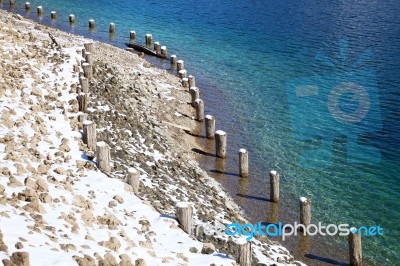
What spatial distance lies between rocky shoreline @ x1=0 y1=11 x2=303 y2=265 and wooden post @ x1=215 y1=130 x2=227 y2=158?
128 cm

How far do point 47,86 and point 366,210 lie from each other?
14579 mm

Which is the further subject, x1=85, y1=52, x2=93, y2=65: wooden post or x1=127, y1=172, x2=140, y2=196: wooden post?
x1=85, y1=52, x2=93, y2=65: wooden post

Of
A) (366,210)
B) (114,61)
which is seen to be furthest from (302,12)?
(366,210)

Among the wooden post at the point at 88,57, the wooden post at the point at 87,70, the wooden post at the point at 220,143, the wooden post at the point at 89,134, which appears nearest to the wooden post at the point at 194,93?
the wooden post at the point at 220,143

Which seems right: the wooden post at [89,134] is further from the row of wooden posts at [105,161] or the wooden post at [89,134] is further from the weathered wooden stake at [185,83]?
the weathered wooden stake at [185,83]

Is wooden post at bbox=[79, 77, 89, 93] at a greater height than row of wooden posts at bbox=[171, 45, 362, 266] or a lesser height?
greater

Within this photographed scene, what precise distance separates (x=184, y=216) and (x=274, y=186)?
22.1 ft

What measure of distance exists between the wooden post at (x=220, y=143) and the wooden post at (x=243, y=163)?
6.23 ft

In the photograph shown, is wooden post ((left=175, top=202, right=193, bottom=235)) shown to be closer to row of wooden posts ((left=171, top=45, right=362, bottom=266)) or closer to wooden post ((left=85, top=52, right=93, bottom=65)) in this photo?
row of wooden posts ((left=171, top=45, right=362, bottom=266))

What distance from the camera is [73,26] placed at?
45812 mm

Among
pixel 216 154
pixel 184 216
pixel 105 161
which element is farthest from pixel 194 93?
pixel 184 216

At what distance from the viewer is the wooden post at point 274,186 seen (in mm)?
20422

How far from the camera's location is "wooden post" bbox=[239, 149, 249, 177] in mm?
22375

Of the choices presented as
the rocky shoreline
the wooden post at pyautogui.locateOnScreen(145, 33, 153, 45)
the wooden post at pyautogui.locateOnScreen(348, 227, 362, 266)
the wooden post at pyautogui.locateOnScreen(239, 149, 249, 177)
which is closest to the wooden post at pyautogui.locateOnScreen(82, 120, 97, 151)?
the rocky shoreline
